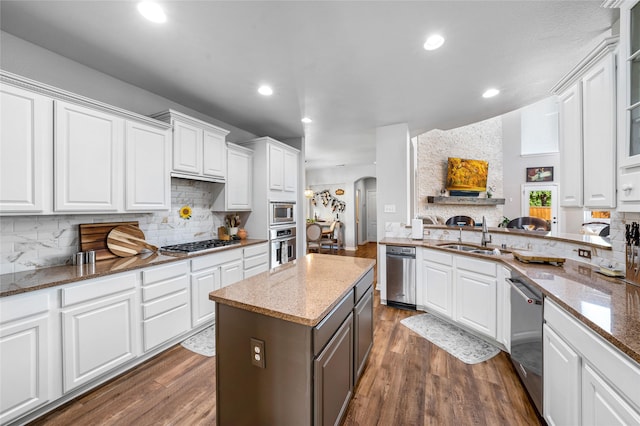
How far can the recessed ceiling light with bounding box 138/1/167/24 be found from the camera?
5.19ft

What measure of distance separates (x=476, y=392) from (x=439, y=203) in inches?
221

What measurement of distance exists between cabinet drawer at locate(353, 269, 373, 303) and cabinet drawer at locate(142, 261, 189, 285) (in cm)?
181

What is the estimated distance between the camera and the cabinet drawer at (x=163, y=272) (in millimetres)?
2139

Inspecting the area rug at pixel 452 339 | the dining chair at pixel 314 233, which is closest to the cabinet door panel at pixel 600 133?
the area rug at pixel 452 339

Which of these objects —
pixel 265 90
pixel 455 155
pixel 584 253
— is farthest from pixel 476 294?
pixel 455 155

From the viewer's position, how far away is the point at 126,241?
2.42 meters


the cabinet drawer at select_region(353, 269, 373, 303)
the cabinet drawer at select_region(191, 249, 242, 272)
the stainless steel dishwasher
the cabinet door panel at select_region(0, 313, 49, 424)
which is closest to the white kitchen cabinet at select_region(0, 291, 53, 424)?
the cabinet door panel at select_region(0, 313, 49, 424)

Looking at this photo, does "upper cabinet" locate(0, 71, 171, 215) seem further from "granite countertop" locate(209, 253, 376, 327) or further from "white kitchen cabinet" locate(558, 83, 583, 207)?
"white kitchen cabinet" locate(558, 83, 583, 207)

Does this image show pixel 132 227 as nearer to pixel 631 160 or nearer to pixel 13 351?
pixel 13 351

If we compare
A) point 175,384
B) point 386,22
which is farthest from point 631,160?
point 175,384

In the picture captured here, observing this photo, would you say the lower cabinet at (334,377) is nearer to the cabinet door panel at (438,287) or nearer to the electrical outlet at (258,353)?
the electrical outlet at (258,353)

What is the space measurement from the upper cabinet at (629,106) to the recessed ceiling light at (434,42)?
3.19 feet

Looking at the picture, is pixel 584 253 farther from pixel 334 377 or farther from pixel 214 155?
pixel 214 155

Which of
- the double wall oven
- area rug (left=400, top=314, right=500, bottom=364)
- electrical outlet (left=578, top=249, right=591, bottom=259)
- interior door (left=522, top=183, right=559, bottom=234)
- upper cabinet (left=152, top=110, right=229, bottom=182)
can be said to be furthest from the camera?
interior door (left=522, top=183, right=559, bottom=234)
